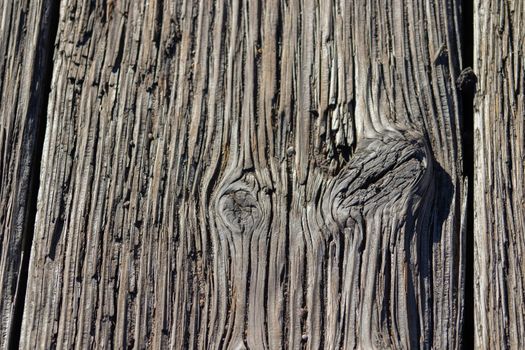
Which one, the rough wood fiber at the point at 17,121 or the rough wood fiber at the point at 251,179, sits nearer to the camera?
the rough wood fiber at the point at 251,179

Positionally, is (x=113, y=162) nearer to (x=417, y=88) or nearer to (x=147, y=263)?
(x=147, y=263)

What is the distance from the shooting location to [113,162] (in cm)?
162

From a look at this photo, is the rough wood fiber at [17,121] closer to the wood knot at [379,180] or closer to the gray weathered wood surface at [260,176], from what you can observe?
the gray weathered wood surface at [260,176]

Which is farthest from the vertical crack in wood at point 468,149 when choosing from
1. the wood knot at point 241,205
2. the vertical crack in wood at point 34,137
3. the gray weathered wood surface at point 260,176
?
the vertical crack in wood at point 34,137

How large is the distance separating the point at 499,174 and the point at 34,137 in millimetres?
956

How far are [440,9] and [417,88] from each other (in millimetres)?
188

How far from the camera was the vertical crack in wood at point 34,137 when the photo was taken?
5.17ft

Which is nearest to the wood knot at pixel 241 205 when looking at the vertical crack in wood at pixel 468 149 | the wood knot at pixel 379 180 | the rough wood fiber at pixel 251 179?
the rough wood fiber at pixel 251 179

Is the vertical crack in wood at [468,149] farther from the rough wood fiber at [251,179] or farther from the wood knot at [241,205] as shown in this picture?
the wood knot at [241,205]

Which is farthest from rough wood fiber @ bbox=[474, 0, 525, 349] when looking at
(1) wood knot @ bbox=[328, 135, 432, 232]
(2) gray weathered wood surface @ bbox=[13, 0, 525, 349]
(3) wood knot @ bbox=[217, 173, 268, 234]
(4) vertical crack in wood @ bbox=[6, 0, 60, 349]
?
(4) vertical crack in wood @ bbox=[6, 0, 60, 349]

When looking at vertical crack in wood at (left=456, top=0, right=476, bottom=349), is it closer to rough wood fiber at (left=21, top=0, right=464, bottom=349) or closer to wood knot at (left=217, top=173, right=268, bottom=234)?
rough wood fiber at (left=21, top=0, right=464, bottom=349)

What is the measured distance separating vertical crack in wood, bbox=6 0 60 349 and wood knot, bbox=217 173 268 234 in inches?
15.8

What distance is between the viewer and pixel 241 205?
5.07 feet

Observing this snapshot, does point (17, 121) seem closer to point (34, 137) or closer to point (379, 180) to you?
point (34, 137)
